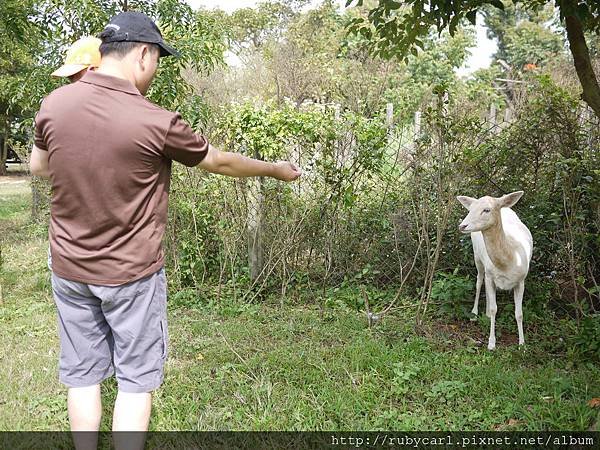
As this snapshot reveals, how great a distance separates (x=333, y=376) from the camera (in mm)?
3785

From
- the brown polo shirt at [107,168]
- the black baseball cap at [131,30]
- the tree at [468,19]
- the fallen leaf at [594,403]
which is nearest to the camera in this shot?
the brown polo shirt at [107,168]

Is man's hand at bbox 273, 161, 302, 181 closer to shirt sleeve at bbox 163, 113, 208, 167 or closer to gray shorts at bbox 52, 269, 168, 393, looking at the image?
shirt sleeve at bbox 163, 113, 208, 167

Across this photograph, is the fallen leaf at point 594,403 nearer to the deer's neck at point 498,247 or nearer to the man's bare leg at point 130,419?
the deer's neck at point 498,247

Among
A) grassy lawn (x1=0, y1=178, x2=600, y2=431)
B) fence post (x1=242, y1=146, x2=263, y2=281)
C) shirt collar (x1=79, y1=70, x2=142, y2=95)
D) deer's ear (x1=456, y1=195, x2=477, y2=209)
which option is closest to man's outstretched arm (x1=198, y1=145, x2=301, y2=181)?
shirt collar (x1=79, y1=70, x2=142, y2=95)

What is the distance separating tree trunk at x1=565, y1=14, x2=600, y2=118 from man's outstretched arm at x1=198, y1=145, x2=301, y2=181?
89.1 inches

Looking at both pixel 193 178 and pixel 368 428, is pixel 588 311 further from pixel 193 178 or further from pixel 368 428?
pixel 193 178

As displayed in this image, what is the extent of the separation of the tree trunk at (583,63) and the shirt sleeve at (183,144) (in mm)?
2748

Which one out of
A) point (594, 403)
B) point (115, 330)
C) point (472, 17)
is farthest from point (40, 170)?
point (594, 403)

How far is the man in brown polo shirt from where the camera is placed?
2.23 m

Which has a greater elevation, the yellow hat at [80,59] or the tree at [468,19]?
the tree at [468,19]

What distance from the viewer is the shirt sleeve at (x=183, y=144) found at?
2277 mm

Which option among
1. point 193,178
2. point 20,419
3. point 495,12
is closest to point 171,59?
point 193,178

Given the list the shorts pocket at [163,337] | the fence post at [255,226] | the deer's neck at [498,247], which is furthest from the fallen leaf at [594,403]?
the fence post at [255,226]

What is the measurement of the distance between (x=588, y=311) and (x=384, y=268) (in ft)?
6.64
